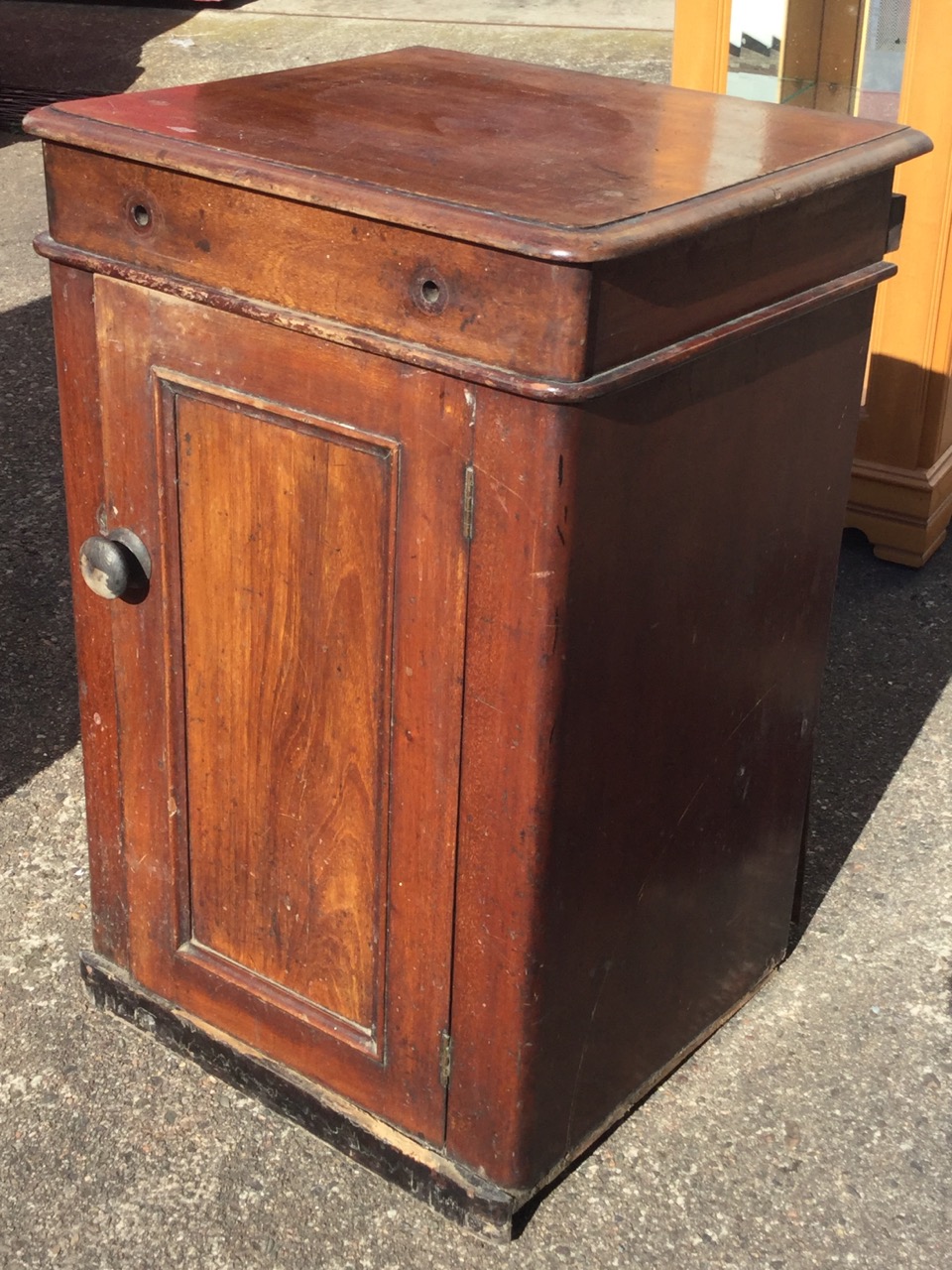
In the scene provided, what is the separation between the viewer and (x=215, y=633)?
6.30ft

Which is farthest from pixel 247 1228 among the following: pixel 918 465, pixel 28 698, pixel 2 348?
pixel 2 348

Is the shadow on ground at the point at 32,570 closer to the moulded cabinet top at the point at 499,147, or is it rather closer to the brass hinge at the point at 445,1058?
the brass hinge at the point at 445,1058

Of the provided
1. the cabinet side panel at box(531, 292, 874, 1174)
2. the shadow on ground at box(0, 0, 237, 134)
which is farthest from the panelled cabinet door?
the shadow on ground at box(0, 0, 237, 134)

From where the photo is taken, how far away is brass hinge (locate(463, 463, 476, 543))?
5.24ft

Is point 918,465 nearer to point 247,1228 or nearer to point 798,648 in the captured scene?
point 798,648

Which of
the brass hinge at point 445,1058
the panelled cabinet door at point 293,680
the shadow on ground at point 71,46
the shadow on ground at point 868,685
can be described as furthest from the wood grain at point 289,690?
the shadow on ground at point 71,46

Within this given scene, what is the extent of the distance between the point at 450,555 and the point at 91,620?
2.00 ft

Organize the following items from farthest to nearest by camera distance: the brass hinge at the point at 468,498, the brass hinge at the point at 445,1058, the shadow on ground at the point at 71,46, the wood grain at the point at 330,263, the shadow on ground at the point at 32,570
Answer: the shadow on ground at the point at 71,46 < the shadow on ground at the point at 32,570 < the brass hinge at the point at 445,1058 < the brass hinge at the point at 468,498 < the wood grain at the point at 330,263

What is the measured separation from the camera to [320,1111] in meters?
2.04

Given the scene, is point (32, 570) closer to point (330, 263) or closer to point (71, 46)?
point (330, 263)

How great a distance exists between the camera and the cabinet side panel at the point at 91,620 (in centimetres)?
188

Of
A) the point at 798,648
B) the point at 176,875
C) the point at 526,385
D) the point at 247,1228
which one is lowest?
the point at 247,1228

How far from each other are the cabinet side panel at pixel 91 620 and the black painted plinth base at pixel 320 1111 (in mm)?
68

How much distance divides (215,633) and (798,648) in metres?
0.75
